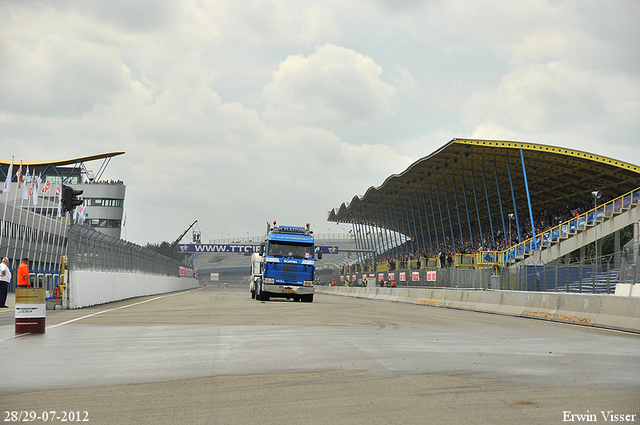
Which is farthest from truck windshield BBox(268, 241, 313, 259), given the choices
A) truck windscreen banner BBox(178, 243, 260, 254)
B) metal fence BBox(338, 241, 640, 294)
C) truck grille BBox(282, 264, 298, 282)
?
truck windscreen banner BBox(178, 243, 260, 254)

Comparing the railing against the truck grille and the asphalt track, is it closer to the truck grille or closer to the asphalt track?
the truck grille

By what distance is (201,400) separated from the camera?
21.1 feet

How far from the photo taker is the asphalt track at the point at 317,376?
5.93 metres

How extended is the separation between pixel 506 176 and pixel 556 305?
4103cm

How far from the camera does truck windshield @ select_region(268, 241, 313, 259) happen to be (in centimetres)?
3281

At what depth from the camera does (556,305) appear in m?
19.8

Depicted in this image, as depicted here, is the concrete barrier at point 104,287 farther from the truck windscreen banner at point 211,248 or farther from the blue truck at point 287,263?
the truck windscreen banner at point 211,248

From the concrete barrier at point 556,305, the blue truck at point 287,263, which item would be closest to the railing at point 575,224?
the concrete barrier at point 556,305

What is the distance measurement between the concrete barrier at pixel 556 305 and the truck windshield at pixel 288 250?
6.48m

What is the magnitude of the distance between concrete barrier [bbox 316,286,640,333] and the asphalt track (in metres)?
2.16

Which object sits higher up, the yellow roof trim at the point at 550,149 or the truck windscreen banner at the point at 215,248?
the yellow roof trim at the point at 550,149

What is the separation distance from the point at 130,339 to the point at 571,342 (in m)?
7.81

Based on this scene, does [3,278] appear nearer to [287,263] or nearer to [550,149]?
[287,263]

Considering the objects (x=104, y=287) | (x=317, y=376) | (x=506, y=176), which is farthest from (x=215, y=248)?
(x=317, y=376)
